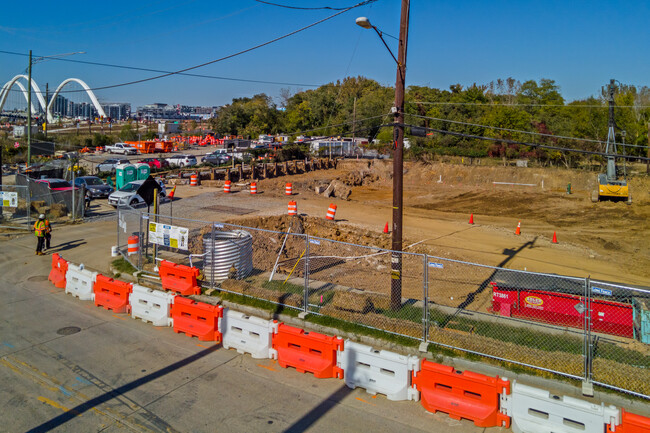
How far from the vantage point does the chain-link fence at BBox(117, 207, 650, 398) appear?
8.44m

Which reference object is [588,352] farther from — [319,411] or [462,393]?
[319,411]

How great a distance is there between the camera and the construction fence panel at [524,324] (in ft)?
28.5

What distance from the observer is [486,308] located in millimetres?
13781

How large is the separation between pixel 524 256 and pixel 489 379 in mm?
14407

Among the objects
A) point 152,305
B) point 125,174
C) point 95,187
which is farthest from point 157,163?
point 152,305

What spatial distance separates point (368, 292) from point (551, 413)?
260 inches

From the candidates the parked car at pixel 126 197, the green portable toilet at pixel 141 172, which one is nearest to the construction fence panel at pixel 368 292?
the parked car at pixel 126 197

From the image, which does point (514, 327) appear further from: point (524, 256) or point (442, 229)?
point (442, 229)

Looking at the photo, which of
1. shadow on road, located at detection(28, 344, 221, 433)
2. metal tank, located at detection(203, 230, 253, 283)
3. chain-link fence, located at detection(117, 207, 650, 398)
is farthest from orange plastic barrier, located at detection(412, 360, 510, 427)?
metal tank, located at detection(203, 230, 253, 283)

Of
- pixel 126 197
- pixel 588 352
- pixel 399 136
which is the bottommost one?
pixel 588 352

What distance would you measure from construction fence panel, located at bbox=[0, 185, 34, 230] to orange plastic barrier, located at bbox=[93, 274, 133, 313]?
37.2 ft

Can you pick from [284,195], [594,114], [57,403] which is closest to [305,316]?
[57,403]

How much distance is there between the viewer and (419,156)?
61062 mm

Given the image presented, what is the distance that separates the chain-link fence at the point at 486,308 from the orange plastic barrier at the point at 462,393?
1505 mm
